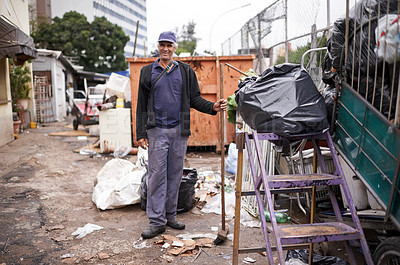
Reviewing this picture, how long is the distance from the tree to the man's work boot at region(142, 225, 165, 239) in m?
32.0

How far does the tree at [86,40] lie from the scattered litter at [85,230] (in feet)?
103

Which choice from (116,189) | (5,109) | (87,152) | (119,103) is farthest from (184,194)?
(5,109)

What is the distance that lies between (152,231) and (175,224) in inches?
13.9

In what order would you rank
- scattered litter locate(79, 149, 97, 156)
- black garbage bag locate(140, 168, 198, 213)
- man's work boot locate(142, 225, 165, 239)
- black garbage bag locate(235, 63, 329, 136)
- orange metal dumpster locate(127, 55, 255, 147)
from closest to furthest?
black garbage bag locate(235, 63, 329, 136), man's work boot locate(142, 225, 165, 239), black garbage bag locate(140, 168, 198, 213), orange metal dumpster locate(127, 55, 255, 147), scattered litter locate(79, 149, 97, 156)

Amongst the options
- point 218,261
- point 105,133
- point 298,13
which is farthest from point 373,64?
point 105,133

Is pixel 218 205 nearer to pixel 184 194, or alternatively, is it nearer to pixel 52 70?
pixel 184 194

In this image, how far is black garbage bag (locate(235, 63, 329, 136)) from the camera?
2658mm

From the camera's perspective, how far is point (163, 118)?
12.5 ft

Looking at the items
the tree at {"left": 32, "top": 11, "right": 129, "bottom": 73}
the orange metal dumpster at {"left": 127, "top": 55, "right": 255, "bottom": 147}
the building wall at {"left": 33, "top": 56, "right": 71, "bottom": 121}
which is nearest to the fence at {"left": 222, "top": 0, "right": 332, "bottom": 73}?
the orange metal dumpster at {"left": 127, "top": 55, "right": 255, "bottom": 147}

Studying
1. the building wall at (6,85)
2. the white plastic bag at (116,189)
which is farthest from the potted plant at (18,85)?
the white plastic bag at (116,189)

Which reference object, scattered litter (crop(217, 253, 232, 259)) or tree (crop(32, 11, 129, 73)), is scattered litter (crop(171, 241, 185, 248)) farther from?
tree (crop(32, 11, 129, 73))

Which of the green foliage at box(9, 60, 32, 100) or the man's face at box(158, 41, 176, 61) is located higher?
the green foliage at box(9, 60, 32, 100)

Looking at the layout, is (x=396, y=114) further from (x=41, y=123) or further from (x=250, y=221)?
(x=41, y=123)

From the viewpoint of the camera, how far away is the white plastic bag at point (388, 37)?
6.59 ft
